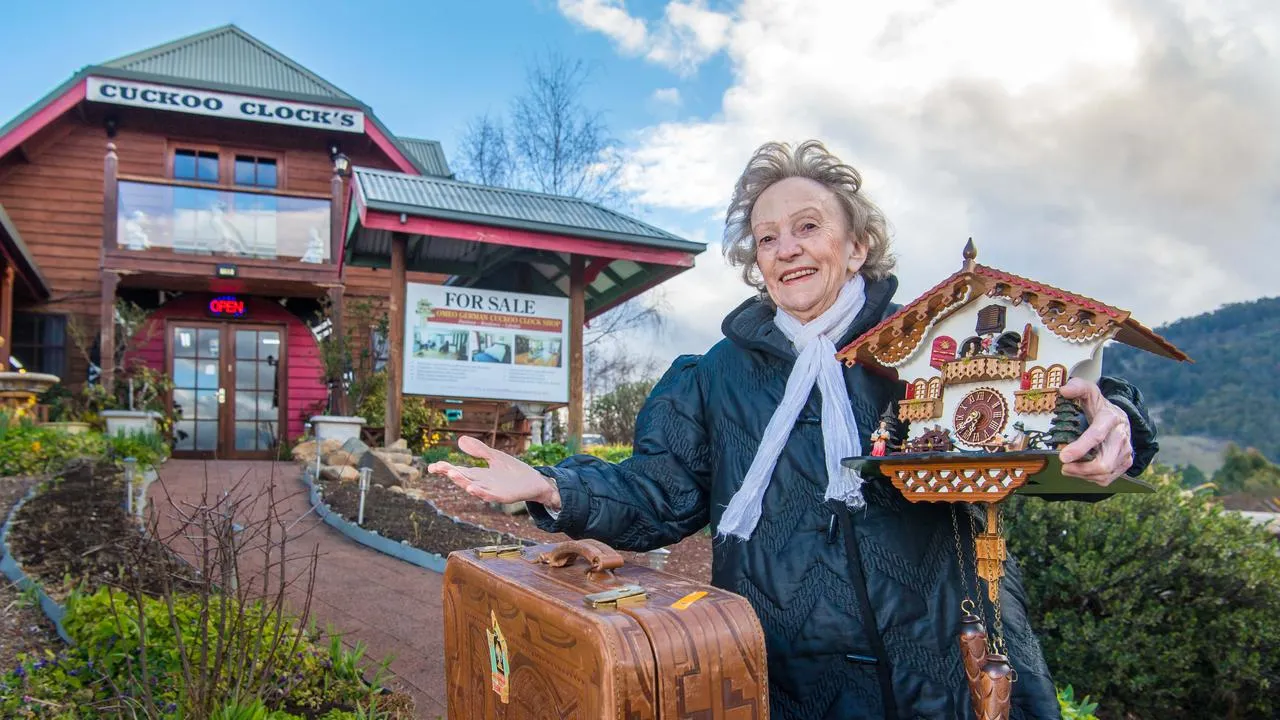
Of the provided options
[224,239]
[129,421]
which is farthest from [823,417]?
[224,239]

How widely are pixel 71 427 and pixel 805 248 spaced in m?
11.6

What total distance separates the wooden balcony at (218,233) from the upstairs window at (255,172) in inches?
92.9

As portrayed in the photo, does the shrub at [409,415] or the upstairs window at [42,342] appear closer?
the shrub at [409,415]

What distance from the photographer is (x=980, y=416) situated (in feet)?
4.95

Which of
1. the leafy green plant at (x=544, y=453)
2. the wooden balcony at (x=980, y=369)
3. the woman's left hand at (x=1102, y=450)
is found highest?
the wooden balcony at (x=980, y=369)

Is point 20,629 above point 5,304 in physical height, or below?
below

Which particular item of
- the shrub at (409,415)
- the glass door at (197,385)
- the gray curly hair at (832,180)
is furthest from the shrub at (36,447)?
the gray curly hair at (832,180)

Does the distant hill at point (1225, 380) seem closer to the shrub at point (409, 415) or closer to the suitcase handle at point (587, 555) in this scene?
the shrub at point (409, 415)

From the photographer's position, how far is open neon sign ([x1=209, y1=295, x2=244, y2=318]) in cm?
1355

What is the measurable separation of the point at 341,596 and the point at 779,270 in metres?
4.04

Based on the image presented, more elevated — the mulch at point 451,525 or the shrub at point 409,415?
the shrub at point 409,415

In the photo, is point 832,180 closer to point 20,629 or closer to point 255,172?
point 20,629

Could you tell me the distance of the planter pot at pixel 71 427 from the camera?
999cm

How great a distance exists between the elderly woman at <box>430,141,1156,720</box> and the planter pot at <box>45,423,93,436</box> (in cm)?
1022
